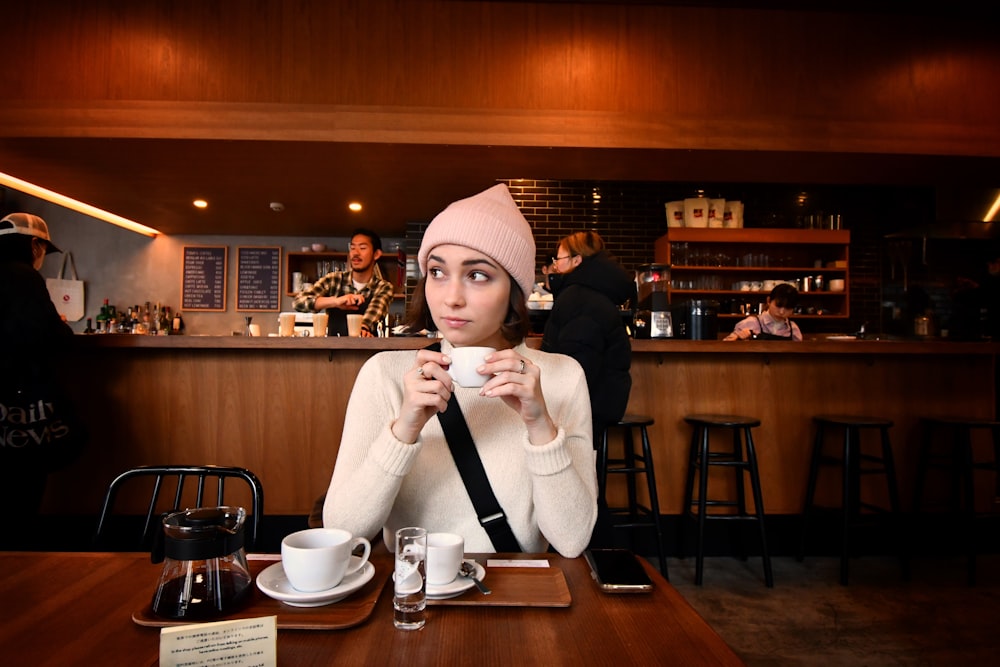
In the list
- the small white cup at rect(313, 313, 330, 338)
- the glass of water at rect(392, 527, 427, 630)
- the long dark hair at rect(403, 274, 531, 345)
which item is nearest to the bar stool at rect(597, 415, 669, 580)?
the long dark hair at rect(403, 274, 531, 345)

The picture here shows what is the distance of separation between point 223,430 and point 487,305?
8.56ft

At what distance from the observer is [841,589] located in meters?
2.86

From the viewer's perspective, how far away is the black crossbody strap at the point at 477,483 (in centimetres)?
120

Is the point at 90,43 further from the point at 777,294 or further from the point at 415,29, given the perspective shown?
the point at 777,294

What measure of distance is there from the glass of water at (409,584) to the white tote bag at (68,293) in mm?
7589

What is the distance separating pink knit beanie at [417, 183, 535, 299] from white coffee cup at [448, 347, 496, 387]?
10.8 inches

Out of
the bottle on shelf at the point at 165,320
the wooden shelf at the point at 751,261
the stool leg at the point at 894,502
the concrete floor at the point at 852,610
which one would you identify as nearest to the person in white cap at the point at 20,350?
the concrete floor at the point at 852,610

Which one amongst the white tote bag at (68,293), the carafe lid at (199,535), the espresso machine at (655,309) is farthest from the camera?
the white tote bag at (68,293)

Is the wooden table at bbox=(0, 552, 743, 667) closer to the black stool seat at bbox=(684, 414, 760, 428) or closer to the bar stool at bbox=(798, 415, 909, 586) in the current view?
the black stool seat at bbox=(684, 414, 760, 428)

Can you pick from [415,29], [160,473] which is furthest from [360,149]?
[160,473]

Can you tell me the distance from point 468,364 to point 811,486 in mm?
2928

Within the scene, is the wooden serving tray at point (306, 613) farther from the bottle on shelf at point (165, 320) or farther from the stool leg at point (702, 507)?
the bottle on shelf at point (165, 320)

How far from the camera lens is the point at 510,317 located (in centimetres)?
144

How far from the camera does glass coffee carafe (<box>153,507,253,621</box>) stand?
77 cm
